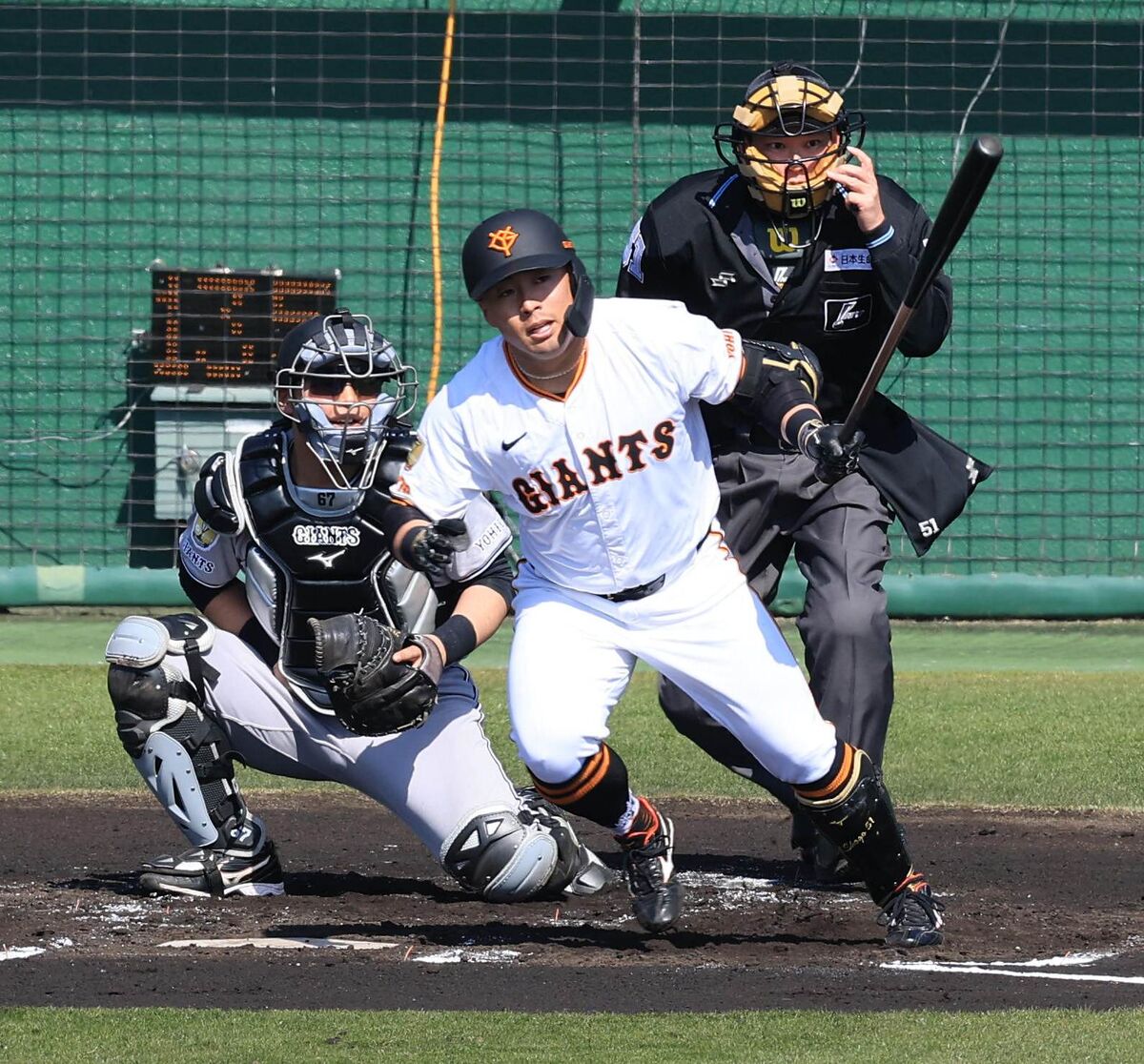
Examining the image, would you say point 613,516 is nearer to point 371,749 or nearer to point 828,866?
point 371,749

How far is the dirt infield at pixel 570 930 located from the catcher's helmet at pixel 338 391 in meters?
1.10

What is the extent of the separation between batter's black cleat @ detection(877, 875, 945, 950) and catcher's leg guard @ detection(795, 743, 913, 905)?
23mm

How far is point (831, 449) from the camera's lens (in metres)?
4.25

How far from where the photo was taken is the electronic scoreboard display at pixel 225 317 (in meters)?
10.8

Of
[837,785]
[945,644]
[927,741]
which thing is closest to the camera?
[837,785]

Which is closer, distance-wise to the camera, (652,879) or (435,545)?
(435,545)

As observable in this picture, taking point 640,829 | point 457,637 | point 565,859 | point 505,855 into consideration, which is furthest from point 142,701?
point 640,829

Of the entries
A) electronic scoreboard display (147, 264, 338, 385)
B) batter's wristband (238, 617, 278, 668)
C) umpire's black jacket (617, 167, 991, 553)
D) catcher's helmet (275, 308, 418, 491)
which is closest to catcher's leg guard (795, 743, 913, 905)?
umpire's black jacket (617, 167, 991, 553)

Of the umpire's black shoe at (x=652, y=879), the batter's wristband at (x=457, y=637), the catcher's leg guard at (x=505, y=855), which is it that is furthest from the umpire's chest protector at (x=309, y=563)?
the umpire's black shoe at (x=652, y=879)

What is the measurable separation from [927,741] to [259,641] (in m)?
3.01

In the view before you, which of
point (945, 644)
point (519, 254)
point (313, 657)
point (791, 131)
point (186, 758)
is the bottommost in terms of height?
point (945, 644)

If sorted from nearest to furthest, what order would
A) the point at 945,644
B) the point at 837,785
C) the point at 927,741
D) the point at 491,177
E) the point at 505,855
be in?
the point at 837,785 → the point at 505,855 → the point at 927,741 → the point at 945,644 → the point at 491,177

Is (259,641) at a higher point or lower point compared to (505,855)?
higher

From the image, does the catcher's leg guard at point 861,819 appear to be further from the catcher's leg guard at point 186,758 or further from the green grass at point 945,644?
the green grass at point 945,644
